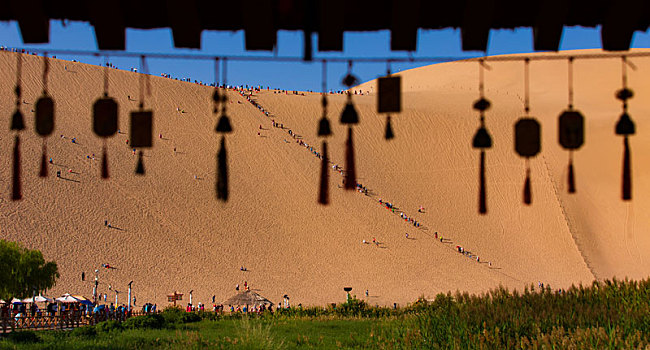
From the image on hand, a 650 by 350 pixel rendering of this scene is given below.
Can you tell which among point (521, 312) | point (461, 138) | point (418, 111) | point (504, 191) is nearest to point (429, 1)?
point (521, 312)

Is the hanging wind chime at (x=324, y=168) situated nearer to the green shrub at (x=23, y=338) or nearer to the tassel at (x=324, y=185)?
the tassel at (x=324, y=185)

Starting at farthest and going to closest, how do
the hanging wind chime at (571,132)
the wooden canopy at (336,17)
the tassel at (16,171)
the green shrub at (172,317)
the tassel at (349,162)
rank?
the green shrub at (172,317)
the hanging wind chime at (571,132)
the tassel at (16,171)
the tassel at (349,162)
the wooden canopy at (336,17)

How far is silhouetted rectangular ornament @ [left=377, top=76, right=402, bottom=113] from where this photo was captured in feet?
15.6

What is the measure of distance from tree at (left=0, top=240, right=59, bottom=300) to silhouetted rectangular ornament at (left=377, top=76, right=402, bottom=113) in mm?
28674

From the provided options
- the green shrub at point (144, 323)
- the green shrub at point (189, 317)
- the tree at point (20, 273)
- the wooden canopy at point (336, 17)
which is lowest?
the green shrub at point (189, 317)

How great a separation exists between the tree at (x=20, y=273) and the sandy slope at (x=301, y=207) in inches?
272

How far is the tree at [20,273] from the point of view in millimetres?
29438

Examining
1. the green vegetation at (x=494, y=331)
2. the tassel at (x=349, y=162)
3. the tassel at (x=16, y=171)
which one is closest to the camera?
the tassel at (x=349, y=162)

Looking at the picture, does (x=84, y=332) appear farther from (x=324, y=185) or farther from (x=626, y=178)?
(x=626, y=178)

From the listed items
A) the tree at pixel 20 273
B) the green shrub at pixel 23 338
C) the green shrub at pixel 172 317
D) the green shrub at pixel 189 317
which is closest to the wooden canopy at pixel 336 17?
the green shrub at pixel 23 338

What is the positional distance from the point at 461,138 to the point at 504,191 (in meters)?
10.2

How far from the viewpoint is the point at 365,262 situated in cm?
4697

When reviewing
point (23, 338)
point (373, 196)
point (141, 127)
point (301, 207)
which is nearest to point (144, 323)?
point (23, 338)

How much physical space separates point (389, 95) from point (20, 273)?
2907 cm
